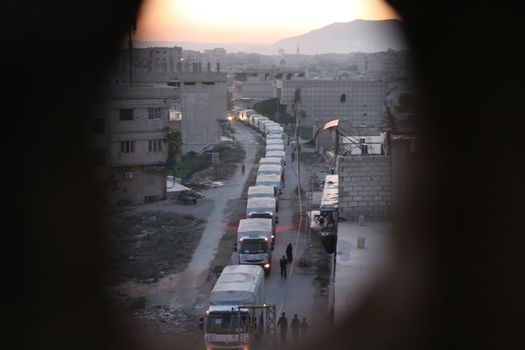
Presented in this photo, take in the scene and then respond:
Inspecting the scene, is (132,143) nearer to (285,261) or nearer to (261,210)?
(261,210)

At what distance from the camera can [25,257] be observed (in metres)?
11.0

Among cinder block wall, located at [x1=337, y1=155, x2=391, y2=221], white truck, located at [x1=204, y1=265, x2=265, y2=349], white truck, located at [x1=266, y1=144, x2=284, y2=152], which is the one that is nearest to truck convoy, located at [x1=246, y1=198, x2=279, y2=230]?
cinder block wall, located at [x1=337, y1=155, x2=391, y2=221]

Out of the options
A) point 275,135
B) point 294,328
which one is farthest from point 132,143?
point 294,328

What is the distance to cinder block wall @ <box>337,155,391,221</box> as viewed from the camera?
11.3 m

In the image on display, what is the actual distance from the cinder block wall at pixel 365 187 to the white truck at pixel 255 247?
1.45m

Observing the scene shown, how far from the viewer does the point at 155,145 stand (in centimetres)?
1895

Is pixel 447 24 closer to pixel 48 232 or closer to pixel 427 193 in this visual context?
pixel 427 193

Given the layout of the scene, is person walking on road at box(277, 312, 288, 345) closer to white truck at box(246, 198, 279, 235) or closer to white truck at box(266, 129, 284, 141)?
white truck at box(246, 198, 279, 235)

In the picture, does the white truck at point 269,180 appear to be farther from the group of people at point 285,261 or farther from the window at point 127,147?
the group of people at point 285,261

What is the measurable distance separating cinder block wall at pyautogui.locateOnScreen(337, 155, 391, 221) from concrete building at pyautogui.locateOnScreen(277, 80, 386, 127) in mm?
18940

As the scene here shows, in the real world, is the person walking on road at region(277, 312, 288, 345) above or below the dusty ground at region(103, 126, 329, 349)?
above

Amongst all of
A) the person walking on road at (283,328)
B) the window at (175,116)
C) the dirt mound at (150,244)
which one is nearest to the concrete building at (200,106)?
the window at (175,116)

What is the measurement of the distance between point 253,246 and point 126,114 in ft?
25.0

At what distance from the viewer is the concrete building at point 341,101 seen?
103 ft
